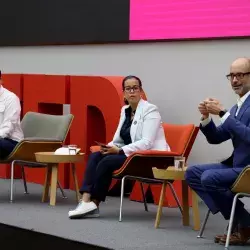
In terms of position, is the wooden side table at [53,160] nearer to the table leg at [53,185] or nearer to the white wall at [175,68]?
the table leg at [53,185]

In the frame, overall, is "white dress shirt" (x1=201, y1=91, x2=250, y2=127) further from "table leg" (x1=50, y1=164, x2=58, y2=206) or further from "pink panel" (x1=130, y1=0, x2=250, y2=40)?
"table leg" (x1=50, y1=164, x2=58, y2=206)

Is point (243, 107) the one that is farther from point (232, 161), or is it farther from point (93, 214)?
point (93, 214)

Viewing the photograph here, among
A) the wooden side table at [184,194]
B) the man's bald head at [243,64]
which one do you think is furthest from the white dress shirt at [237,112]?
the wooden side table at [184,194]

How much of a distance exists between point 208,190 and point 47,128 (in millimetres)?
3305

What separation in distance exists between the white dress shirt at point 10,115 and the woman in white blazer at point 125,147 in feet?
4.63

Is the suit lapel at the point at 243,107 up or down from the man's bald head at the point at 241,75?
down

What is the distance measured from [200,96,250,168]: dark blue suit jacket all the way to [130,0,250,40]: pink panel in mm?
2175

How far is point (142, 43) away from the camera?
32.5ft

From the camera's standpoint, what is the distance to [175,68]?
941cm

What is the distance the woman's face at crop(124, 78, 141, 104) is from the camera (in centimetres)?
787

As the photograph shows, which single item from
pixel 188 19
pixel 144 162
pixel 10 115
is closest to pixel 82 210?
pixel 144 162

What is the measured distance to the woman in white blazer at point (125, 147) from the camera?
759 cm

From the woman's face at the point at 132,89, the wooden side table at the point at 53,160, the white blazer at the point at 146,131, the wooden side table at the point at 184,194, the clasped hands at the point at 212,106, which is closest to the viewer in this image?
the clasped hands at the point at 212,106

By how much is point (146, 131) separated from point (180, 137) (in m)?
0.36
